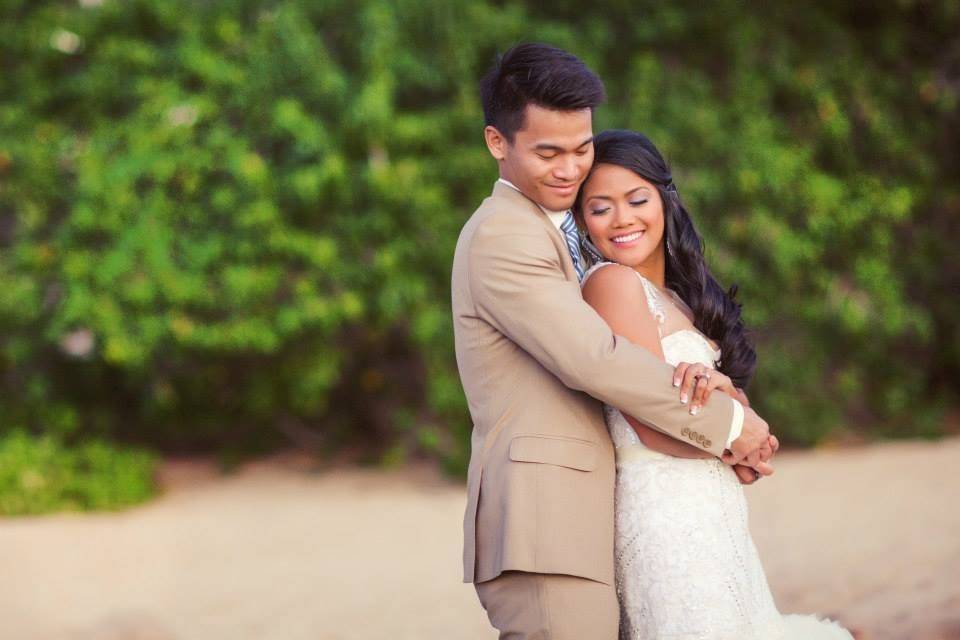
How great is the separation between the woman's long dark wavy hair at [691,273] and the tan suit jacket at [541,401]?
0.32 m

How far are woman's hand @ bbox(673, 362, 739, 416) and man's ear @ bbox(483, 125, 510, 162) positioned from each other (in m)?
0.73

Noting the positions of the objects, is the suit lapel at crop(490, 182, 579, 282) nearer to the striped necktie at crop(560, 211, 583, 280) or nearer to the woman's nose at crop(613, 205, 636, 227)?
the striped necktie at crop(560, 211, 583, 280)

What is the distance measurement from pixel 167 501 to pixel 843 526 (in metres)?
5.02

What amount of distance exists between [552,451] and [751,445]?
0.50m

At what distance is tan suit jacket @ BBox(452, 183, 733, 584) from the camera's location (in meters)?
2.47

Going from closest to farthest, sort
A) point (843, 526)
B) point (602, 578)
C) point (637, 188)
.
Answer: point (602, 578) < point (637, 188) < point (843, 526)

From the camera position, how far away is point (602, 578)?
2.58 meters

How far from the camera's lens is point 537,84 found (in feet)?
8.57

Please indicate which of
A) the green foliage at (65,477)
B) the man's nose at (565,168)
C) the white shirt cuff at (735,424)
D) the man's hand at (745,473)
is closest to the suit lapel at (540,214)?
the man's nose at (565,168)

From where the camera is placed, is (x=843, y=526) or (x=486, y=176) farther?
(x=486, y=176)

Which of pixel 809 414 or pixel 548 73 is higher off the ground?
pixel 548 73

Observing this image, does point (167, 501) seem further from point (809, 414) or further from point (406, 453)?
point (809, 414)

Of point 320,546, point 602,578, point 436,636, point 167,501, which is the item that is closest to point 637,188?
point 602,578

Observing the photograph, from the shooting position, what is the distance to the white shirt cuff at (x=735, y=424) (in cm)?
258
